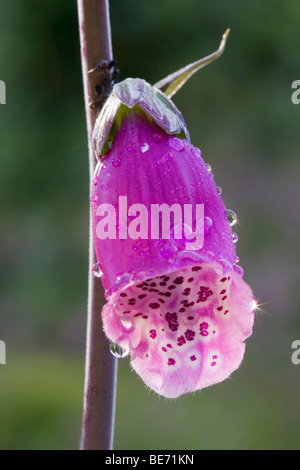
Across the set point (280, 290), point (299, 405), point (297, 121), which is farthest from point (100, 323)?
point (297, 121)

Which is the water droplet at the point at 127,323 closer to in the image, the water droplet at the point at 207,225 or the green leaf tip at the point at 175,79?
the water droplet at the point at 207,225

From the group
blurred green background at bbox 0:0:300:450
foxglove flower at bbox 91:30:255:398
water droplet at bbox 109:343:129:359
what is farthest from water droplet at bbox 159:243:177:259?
blurred green background at bbox 0:0:300:450

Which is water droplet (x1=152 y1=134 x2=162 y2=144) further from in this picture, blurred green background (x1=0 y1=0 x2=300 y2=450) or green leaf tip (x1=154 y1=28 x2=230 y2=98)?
blurred green background (x1=0 y1=0 x2=300 y2=450)

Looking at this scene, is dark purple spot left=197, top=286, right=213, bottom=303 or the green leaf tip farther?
the green leaf tip

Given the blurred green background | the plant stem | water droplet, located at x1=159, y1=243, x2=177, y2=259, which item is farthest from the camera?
the blurred green background

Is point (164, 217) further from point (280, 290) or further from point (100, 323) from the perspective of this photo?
point (280, 290)
